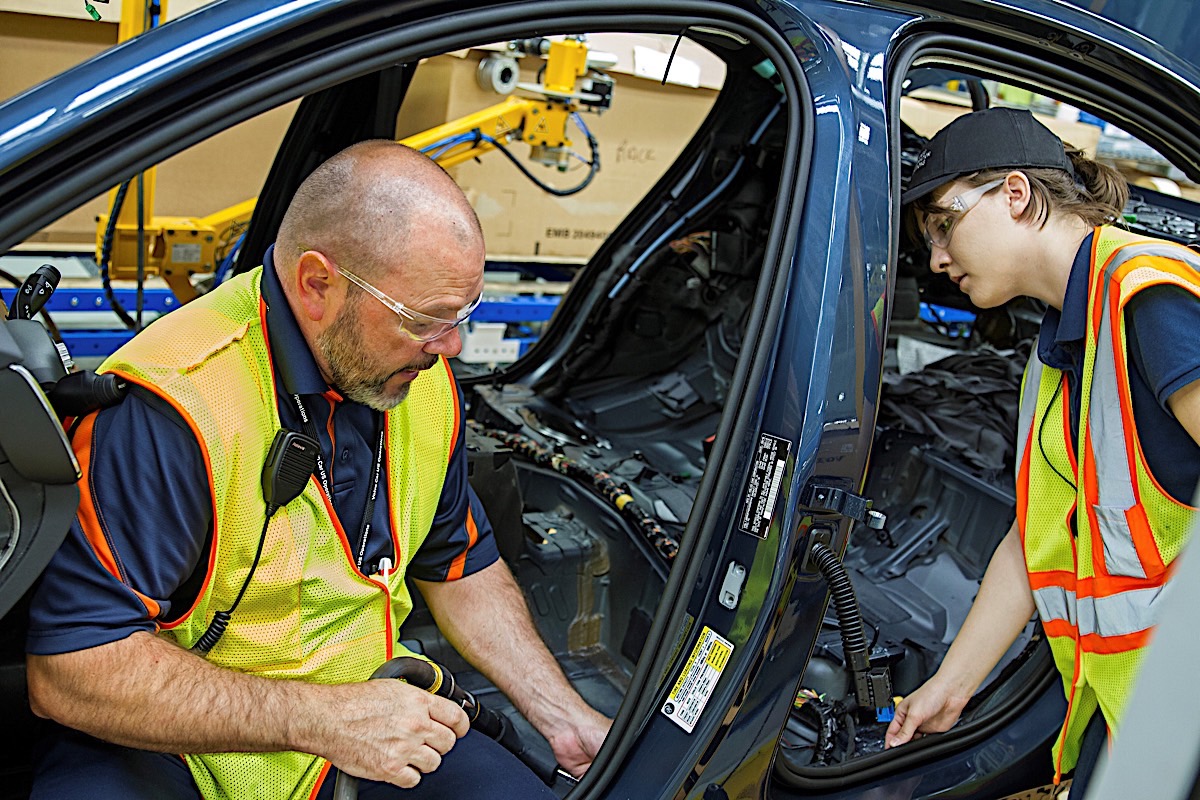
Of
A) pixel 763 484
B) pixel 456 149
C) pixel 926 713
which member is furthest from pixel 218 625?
pixel 456 149

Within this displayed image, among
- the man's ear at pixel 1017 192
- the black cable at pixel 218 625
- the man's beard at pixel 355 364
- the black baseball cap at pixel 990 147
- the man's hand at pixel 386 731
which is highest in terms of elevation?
the black baseball cap at pixel 990 147

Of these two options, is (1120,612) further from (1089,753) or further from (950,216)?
(950,216)

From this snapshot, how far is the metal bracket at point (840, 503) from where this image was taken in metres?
1.52

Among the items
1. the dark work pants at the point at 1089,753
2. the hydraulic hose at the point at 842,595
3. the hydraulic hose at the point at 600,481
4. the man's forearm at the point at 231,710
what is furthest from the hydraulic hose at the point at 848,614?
the hydraulic hose at the point at 600,481

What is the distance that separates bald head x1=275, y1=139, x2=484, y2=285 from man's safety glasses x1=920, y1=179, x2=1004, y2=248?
29.4 inches

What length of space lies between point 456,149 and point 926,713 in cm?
316

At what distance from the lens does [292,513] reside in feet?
5.10

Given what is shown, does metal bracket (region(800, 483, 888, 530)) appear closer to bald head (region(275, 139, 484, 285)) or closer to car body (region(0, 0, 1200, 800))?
car body (region(0, 0, 1200, 800))

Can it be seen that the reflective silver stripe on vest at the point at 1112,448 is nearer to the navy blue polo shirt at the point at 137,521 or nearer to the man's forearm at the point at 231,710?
the man's forearm at the point at 231,710

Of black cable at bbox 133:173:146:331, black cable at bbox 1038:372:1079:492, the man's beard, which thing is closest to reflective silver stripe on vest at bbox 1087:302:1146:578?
black cable at bbox 1038:372:1079:492

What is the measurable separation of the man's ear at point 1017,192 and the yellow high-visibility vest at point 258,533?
98cm

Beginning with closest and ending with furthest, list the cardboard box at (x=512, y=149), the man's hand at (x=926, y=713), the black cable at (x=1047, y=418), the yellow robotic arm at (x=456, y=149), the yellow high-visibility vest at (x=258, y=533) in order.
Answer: the yellow high-visibility vest at (x=258, y=533) < the black cable at (x=1047, y=418) < the man's hand at (x=926, y=713) < the yellow robotic arm at (x=456, y=149) < the cardboard box at (x=512, y=149)

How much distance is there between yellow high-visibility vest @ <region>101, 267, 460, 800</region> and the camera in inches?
58.0

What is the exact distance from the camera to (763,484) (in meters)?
1.53
